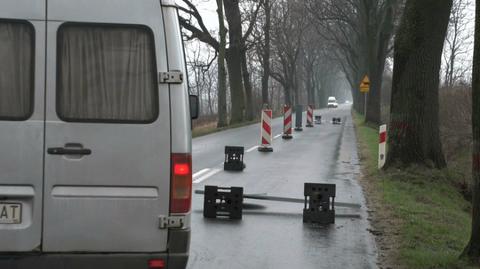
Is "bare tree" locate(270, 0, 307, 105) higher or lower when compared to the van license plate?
higher

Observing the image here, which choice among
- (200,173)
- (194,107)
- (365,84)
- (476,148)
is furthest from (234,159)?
(365,84)

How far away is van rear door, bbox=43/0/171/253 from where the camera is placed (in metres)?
4.34

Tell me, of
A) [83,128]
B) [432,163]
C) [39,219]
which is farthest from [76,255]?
[432,163]

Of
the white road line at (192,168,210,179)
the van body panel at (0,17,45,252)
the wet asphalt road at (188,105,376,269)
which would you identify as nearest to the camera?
the van body panel at (0,17,45,252)

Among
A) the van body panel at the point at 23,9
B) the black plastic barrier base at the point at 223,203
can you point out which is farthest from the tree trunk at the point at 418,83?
the van body panel at the point at 23,9

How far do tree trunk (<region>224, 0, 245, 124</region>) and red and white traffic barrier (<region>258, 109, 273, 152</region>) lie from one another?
Result: 54.0ft

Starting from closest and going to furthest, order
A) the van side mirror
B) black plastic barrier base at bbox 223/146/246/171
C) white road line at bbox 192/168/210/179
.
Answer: the van side mirror → white road line at bbox 192/168/210/179 → black plastic barrier base at bbox 223/146/246/171

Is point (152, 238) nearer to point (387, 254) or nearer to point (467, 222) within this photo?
point (387, 254)

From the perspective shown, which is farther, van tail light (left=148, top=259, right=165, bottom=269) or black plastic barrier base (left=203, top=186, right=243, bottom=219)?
black plastic barrier base (left=203, top=186, right=243, bottom=219)

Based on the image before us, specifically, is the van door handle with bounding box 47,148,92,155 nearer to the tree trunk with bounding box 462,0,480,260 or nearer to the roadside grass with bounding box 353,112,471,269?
the roadside grass with bounding box 353,112,471,269

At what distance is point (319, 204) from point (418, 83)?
5542mm

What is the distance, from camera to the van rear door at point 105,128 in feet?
14.2

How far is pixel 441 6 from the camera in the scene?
12844mm

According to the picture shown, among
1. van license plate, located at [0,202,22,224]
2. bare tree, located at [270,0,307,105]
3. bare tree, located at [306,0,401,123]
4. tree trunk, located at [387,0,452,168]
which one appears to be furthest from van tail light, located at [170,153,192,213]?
bare tree, located at [270,0,307,105]
